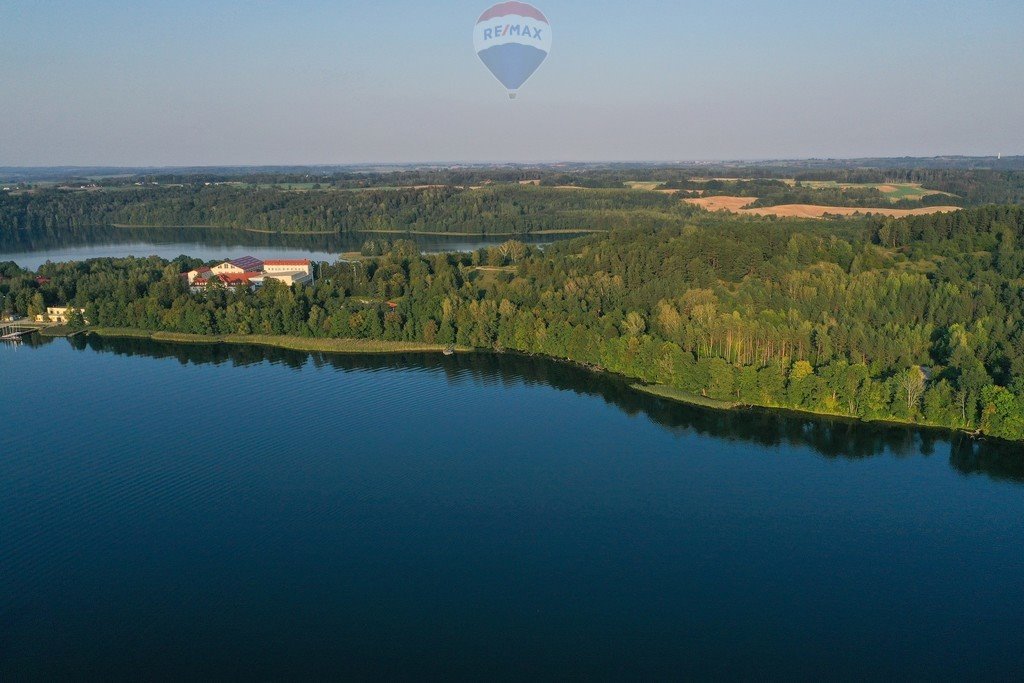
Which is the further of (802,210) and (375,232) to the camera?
(375,232)

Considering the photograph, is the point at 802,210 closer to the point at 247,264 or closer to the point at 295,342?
the point at 247,264

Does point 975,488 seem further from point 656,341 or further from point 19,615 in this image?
point 19,615

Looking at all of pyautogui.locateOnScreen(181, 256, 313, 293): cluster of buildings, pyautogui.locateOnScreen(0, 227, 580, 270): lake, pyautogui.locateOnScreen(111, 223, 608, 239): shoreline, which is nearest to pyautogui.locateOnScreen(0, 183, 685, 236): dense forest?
pyautogui.locateOnScreen(111, 223, 608, 239): shoreline

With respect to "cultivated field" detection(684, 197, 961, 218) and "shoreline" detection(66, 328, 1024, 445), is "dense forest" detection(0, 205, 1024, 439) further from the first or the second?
"cultivated field" detection(684, 197, 961, 218)

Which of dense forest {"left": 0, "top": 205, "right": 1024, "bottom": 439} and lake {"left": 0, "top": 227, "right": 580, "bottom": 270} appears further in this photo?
lake {"left": 0, "top": 227, "right": 580, "bottom": 270}

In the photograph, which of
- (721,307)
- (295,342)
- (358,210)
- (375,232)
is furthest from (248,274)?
(358,210)

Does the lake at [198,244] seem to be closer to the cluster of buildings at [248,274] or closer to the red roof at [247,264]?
the red roof at [247,264]
